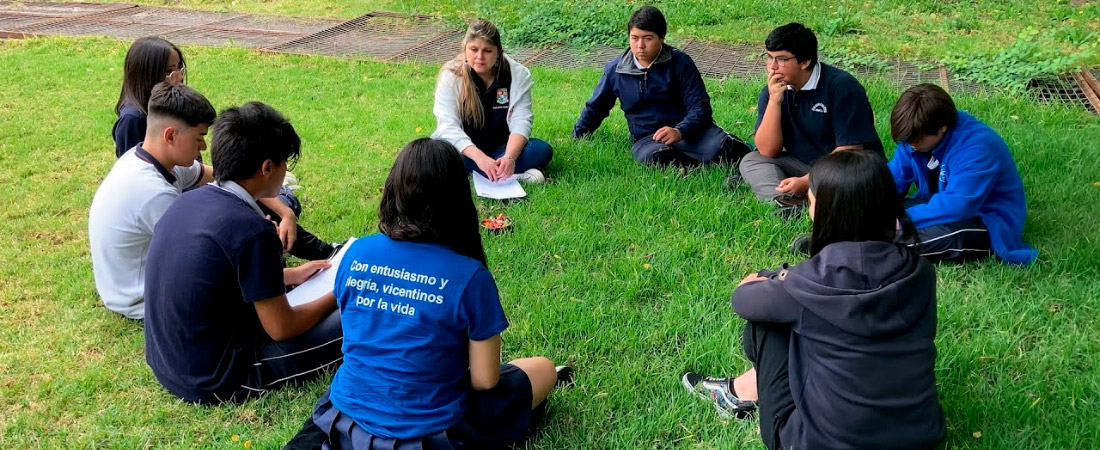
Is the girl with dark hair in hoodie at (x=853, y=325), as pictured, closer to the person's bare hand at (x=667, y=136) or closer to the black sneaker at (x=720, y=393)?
the black sneaker at (x=720, y=393)

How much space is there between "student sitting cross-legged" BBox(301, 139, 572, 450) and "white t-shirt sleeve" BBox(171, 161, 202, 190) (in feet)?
5.92

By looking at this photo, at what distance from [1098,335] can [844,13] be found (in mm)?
6750

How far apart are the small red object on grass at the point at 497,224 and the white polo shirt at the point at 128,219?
1.64 meters

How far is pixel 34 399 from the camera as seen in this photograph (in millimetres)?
3250

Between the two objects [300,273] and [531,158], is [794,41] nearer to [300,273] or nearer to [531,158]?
[531,158]

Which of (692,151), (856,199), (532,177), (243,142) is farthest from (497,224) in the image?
(856,199)

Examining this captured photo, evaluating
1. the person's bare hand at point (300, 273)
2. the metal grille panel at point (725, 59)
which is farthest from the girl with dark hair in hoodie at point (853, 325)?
the metal grille panel at point (725, 59)

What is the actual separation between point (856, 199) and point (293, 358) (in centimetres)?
211

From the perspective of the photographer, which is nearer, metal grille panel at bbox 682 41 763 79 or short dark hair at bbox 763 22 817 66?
short dark hair at bbox 763 22 817 66

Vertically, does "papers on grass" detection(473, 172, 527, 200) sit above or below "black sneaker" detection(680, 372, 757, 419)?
above

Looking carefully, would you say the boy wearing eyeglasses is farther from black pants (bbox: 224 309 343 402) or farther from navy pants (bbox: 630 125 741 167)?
black pants (bbox: 224 309 343 402)

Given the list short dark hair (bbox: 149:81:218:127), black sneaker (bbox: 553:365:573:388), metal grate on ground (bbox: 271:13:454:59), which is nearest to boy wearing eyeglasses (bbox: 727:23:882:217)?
black sneaker (bbox: 553:365:573:388)

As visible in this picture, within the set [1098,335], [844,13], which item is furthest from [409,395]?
[844,13]

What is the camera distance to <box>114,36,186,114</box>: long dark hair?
170 inches
